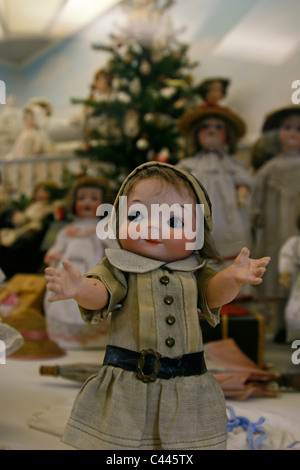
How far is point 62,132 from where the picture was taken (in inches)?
66.7

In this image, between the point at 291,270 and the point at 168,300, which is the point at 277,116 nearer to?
the point at 291,270

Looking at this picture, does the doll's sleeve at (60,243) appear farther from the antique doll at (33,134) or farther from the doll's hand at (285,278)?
the doll's hand at (285,278)

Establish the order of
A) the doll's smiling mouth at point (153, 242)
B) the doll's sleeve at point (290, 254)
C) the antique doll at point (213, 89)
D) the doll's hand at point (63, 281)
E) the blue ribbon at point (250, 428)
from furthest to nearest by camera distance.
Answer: the antique doll at point (213, 89) → the doll's sleeve at point (290, 254) → the blue ribbon at point (250, 428) → the doll's smiling mouth at point (153, 242) → the doll's hand at point (63, 281)

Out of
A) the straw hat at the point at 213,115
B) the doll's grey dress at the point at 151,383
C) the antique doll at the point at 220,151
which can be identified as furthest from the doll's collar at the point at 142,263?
the straw hat at the point at 213,115

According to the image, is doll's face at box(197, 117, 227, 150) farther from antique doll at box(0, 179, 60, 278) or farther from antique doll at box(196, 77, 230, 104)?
antique doll at box(196, 77, 230, 104)

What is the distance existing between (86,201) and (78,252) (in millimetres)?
128

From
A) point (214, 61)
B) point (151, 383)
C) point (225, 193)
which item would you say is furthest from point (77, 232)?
point (214, 61)

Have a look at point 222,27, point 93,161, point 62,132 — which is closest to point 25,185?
point 93,161

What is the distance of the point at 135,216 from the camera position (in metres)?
0.76

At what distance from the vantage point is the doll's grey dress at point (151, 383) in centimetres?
72

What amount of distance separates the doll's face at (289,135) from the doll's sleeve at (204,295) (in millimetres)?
767

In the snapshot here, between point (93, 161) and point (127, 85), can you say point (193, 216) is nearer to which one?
point (93, 161)

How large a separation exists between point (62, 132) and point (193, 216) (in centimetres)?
→ 105
